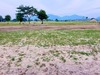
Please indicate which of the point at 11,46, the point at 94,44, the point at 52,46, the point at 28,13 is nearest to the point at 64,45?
the point at 52,46

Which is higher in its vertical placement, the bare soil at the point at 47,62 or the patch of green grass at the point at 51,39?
the patch of green grass at the point at 51,39

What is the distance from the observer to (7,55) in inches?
478

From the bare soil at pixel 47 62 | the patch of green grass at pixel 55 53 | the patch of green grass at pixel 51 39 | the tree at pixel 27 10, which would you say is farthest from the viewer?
the tree at pixel 27 10

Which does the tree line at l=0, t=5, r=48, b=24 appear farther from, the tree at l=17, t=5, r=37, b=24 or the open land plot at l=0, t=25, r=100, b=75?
the open land plot at l=0, t=25, r=100, b=75

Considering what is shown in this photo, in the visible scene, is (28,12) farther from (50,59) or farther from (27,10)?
(50,59)

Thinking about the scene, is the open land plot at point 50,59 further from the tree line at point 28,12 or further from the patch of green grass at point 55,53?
the tree line at point 28,12

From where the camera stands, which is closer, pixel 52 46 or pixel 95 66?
pixel 95 66

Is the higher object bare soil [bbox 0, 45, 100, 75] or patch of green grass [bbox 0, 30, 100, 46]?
patch of green grass [bbox 0, 30, 100, 46]

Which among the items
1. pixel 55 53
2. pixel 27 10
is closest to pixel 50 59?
pixel 55 53

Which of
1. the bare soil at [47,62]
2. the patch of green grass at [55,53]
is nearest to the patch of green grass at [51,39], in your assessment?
A: the bare soil at [47,62]

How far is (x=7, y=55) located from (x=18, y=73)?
2408 mm

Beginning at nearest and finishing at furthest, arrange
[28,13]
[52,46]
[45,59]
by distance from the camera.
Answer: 1. [45,59]
2. [52,46]
3. [28,13]

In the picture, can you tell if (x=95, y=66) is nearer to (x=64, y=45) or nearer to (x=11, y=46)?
(x=64, y=45)

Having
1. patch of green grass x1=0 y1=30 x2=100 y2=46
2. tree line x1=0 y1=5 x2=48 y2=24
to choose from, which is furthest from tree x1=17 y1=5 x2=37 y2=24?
patch of green grass x1=0 y1=30 x2=100 y2=46
